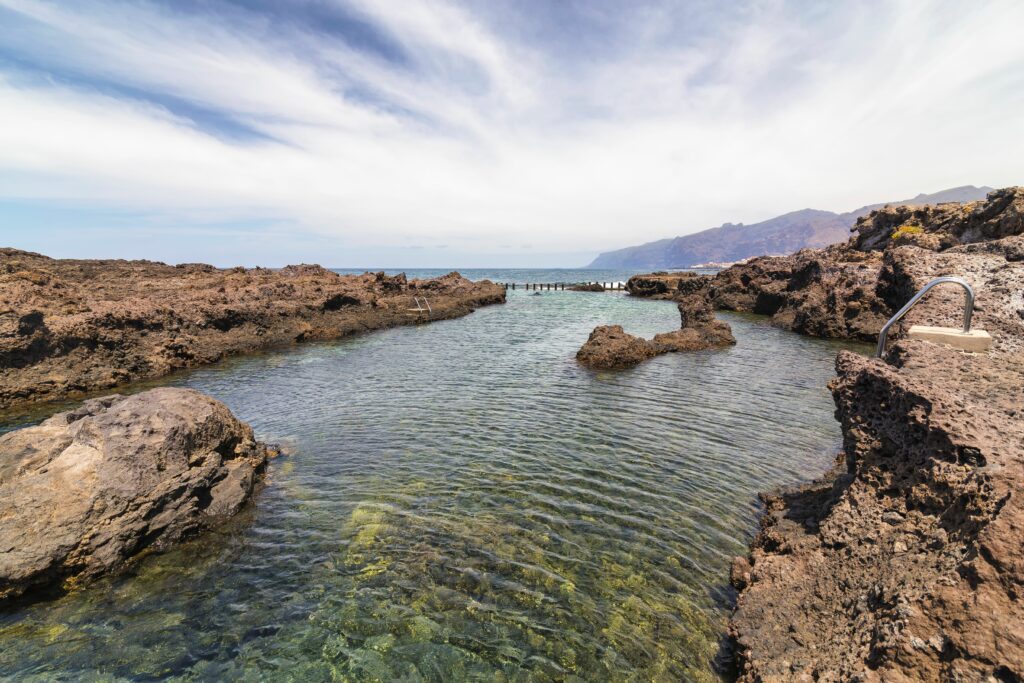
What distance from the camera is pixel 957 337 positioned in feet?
24.2

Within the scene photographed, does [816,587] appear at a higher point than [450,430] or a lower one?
higher

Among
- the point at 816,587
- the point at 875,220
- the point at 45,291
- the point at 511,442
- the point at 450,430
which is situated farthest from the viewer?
the point at 875,220

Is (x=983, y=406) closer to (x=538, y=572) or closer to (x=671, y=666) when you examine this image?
(x=671, y=666)

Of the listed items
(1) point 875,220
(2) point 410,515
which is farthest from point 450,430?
(1) point 875,220

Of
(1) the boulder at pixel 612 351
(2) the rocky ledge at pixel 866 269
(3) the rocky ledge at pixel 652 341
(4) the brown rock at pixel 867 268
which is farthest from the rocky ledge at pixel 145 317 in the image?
(4) the brown rock at pixel 867 268

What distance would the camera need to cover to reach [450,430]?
48.4ft

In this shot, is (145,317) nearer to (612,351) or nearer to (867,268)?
(612,351)

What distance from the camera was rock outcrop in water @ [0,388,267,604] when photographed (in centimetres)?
749

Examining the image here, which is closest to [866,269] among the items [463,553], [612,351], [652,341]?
[652,341]

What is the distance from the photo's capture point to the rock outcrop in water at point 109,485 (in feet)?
24.6

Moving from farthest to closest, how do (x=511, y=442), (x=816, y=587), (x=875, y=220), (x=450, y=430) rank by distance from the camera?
(x=875, y=220), (x=450, y=430), (x=511, y=442), (x=816, y=587)

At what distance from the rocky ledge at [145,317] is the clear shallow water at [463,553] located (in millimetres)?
9194

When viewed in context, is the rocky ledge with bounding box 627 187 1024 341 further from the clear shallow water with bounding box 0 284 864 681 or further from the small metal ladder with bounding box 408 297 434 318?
the small metal ladder with bounding box 408 297 434 318

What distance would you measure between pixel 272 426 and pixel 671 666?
48.5 ft
